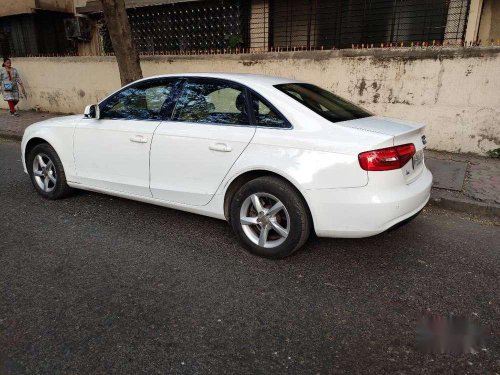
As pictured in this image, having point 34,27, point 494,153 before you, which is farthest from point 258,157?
point 34,27

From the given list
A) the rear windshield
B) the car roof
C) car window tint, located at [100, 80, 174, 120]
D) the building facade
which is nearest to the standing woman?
the building facade

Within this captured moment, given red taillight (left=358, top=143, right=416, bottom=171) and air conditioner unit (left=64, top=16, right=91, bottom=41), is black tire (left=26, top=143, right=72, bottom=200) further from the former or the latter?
air conditioner unit (left=64, top=16, right=91, bottom=41)

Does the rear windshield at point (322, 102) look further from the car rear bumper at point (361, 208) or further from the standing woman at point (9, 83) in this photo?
the standing woman at point (9, 83)

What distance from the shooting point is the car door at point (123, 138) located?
13.2ft

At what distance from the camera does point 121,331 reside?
2520 mm

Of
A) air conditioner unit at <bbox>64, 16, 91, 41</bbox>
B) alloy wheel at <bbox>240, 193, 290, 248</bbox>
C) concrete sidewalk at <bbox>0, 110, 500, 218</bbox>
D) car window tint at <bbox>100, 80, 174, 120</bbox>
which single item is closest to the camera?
alloy wheel at <bbox>240, 193, 290, 248</bbox>

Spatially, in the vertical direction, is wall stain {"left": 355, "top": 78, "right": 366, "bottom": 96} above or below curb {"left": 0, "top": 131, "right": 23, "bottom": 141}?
above

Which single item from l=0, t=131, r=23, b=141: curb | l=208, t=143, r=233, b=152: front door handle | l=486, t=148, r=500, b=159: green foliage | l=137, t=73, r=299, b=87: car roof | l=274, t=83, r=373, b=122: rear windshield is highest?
l=137, t=73, r=299, b=87: car roof

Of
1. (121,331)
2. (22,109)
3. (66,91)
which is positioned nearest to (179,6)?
(66,91)

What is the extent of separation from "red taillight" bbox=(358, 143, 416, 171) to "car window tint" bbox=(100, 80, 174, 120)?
6.69 ft

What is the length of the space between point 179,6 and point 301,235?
1021 centimetres

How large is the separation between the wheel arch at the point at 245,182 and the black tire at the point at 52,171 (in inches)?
88.7

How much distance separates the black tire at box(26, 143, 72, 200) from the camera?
4746mm

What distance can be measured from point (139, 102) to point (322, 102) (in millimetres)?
1872
